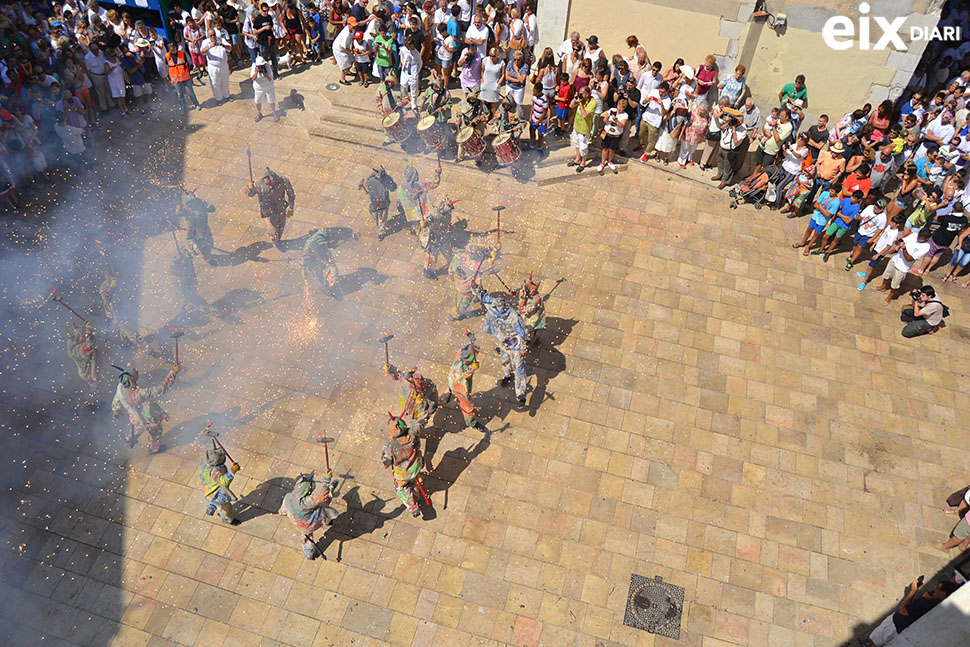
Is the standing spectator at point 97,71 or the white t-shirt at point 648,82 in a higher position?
the white t-shirt at point 648,82

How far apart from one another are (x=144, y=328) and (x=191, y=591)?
5206 millimetres

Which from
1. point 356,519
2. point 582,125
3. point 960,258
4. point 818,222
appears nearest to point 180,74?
point 582,125

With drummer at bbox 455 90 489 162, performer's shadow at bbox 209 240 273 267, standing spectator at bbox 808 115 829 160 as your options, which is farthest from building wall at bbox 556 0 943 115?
performer's shadow at bbox 209 240 273 267

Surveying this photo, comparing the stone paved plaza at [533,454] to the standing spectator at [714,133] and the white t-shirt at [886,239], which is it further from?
the standing spectator at [714,133]

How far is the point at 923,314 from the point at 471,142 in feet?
31.3

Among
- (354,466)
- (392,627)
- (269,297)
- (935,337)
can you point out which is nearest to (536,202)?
(269,297)

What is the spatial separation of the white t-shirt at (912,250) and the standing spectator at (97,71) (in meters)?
17.8

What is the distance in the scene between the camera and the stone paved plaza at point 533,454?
10047mm

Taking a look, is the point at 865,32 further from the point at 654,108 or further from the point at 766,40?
the point at 654,108

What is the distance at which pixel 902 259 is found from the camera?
43.7 feet

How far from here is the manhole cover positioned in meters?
9.91

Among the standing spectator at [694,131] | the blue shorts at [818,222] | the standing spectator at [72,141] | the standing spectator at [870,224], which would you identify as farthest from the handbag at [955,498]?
the standing spectator at [72,141]

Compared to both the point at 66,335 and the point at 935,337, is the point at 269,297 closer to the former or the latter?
the point at 66,335

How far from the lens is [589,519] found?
35.9 ft
